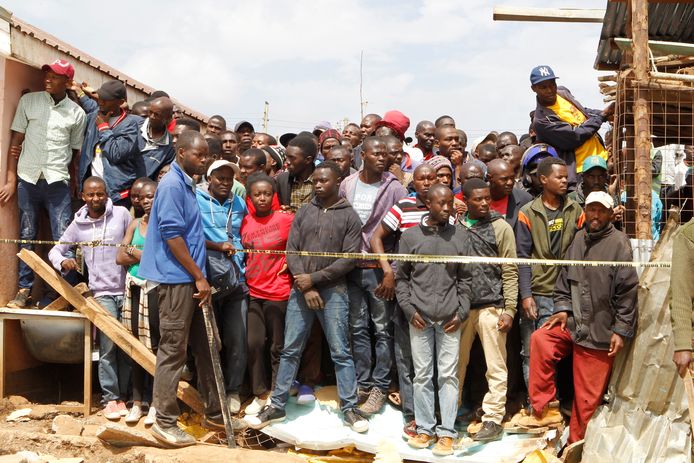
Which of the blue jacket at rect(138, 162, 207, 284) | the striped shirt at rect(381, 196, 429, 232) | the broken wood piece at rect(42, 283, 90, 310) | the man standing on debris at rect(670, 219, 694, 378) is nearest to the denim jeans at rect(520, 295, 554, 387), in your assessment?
the striped shirt at rect(381, 196, 429, 232)

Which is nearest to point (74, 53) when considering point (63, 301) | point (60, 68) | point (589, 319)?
point (60, 68)

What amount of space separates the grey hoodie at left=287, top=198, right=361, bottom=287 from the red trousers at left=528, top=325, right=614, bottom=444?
5.55ft

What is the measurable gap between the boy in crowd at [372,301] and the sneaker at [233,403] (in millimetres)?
1092

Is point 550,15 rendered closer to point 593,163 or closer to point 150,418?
point 593,163

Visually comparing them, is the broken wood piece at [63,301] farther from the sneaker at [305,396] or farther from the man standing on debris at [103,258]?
the sneaker at [305,396]

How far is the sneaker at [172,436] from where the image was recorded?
5.48 meters

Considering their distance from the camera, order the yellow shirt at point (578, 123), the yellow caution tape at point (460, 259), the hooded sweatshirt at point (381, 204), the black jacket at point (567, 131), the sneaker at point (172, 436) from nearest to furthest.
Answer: the yellow caution tape at point (460, 259), the sneaker at point (172, 436), the hooded sweatshirt at point (381, 204), the black jacket at point (567, 131), the yellow shirt at point (578, 123)

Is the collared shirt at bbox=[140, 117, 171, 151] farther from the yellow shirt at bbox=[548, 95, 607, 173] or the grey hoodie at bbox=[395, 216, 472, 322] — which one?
the yellow shirt at bbox=[548, 95, 607, 173]

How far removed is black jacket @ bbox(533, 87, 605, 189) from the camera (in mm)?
6543

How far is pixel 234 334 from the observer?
6.07 metres

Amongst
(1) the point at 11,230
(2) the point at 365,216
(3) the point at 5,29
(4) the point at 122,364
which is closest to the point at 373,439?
(2) the point at 365,216

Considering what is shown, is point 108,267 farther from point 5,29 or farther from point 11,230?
point 5,29

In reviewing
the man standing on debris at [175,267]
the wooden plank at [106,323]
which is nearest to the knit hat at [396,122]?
the man standing on debris at [175,267]

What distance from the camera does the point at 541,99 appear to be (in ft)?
22.4
